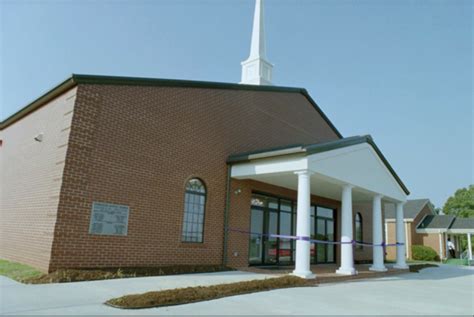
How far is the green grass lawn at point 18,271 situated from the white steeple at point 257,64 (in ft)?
46.1

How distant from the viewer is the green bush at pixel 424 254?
30.5m

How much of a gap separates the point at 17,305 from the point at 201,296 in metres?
3.00

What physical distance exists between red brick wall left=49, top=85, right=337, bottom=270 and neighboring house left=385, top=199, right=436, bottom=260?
24.7 metres

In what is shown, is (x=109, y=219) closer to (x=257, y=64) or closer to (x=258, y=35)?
(x=257, y=64)

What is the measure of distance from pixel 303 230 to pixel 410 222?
2732 centimetres

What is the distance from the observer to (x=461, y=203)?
189 ft

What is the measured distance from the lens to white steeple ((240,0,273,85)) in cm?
2058

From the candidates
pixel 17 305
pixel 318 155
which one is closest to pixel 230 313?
pixel 17 305

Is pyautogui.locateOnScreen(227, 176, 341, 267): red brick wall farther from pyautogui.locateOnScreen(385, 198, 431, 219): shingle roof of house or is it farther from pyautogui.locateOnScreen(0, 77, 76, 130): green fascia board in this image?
pyautogui.locateOnScreen(385, 198, 431, 219): shingle roof of house

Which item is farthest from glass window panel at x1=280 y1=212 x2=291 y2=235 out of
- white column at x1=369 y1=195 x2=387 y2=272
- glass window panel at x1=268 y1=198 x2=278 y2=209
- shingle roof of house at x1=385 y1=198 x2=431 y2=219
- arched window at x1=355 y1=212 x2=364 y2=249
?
shingle roof of house at x1=385 y1=198 x2=431 y2=219

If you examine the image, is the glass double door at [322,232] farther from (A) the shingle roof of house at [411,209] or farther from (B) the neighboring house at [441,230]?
(A) the shingle roof of house at [411,209]

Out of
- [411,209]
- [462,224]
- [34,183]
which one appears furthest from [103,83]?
[462,224]

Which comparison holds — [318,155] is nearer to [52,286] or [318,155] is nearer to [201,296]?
[201,296]

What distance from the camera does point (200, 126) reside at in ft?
43.7
